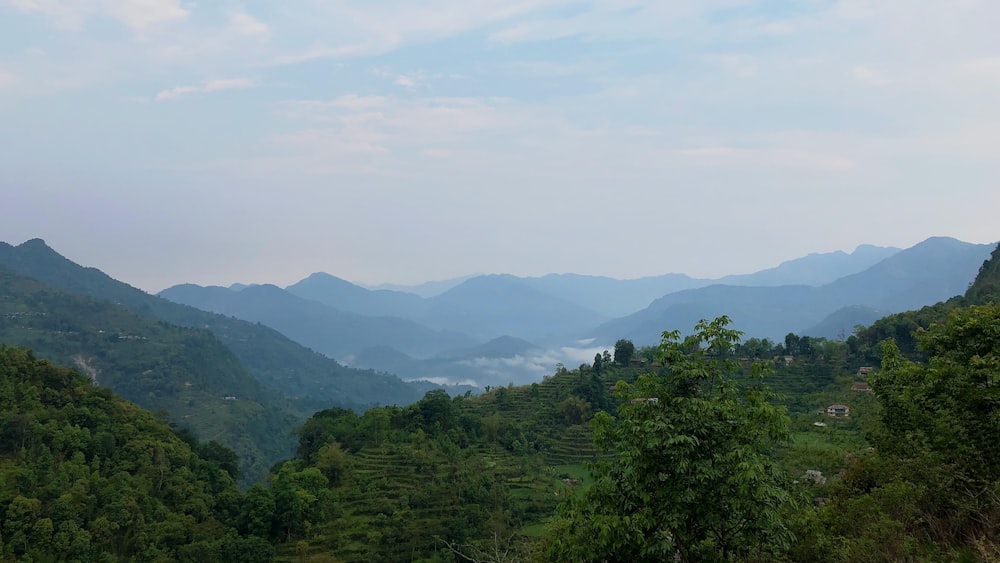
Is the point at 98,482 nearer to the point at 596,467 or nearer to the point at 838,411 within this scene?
the point at 596,467

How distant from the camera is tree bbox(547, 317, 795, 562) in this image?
514 centimetres

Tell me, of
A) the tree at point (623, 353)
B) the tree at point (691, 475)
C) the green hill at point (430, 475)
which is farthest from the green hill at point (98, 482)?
the tree at point (623, 353)

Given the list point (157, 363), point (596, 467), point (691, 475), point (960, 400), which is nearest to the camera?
point (691, 475)

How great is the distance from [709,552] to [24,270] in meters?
184

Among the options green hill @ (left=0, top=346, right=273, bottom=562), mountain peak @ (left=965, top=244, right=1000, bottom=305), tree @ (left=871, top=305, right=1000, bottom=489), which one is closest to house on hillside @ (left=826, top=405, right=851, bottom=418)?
mountain peak @ (left=965, top=244, right=1000, bottom=305)

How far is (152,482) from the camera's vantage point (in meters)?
25.3

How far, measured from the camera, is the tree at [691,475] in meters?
5.14

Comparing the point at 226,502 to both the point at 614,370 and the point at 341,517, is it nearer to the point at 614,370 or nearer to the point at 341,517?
the point at 341,517

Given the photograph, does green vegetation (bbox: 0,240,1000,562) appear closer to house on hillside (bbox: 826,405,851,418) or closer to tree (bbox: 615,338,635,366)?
house on hillside (bbox: 826,405,851,418)

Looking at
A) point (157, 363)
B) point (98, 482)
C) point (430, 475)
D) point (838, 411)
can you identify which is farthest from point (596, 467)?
point (157, 363)

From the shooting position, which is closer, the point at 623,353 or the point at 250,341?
the point at 623,353

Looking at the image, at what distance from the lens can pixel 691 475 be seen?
5.28 m

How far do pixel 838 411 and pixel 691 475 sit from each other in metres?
32.0

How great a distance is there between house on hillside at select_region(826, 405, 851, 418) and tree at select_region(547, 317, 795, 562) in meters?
30.2
